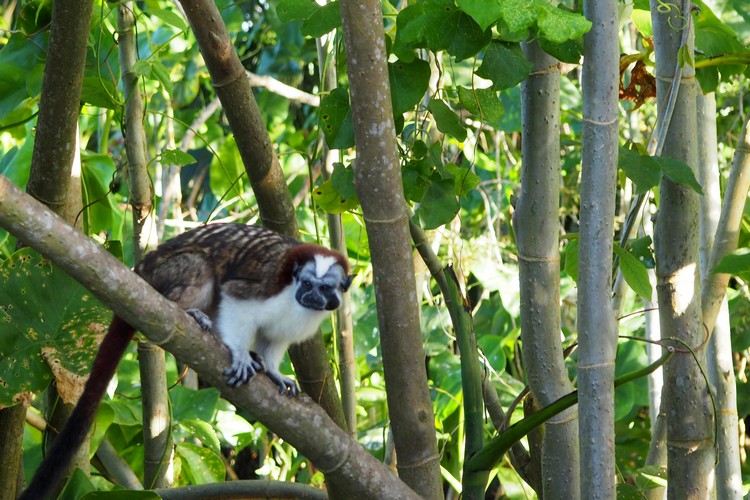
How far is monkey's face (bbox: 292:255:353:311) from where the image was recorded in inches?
68.1

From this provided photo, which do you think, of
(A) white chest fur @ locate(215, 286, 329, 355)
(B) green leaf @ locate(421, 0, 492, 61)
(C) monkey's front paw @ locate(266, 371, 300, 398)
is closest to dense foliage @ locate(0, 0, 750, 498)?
(B) green leaf @ locate(421, 0, 492, 61)

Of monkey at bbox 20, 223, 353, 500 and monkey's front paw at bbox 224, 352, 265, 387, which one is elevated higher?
monkey at bbox 20, 223, 353, 500

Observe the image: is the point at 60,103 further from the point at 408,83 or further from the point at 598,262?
the point at 598,262

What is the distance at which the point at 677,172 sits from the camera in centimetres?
125

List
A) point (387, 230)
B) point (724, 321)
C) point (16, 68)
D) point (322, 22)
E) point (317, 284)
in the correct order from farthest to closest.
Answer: point (16, 68)
point (317, 284)
point (724, 321)
point (322, 22)
point (387, 230)

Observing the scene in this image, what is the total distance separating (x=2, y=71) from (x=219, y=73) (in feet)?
Answer: 2.88

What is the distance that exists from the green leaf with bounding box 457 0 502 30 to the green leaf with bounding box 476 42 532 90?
159mm

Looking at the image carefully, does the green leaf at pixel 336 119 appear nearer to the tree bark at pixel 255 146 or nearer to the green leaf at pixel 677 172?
the tree bark at pixel 255 146

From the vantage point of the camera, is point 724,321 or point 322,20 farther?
point 724,321

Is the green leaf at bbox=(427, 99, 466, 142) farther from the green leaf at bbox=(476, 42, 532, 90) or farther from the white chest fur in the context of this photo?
the white chest fur

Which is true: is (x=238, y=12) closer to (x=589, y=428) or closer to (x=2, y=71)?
(x=2, y=71)

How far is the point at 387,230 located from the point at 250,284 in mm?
665

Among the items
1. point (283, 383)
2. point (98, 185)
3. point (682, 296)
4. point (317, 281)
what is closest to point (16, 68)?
point (98, 185)

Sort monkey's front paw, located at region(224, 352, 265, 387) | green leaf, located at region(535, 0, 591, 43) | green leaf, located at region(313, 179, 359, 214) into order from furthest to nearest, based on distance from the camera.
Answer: green leaf, located at region(313, 179, 359, 214)
monkey's front paw, located at region(224, 352, 265, 387)
green leaf, located at region(535, 0, 591, 43)
